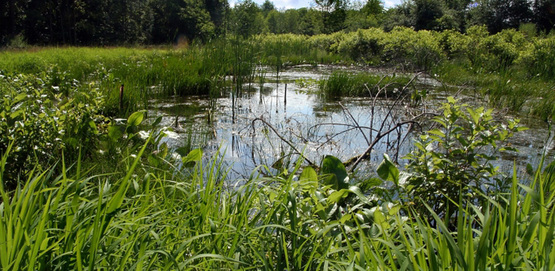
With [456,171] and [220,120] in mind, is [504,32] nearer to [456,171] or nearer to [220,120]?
[220,120]

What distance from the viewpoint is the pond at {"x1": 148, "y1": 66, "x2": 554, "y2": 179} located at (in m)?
3.43

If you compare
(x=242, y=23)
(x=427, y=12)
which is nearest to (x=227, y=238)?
(x=242, y=23)

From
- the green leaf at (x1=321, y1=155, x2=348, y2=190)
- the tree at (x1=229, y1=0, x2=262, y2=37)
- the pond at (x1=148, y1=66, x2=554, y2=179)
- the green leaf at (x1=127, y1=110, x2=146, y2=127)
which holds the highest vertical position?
the tree at (x1=229, y1=0, x2=262, y2=37)

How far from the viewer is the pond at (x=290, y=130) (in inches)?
135

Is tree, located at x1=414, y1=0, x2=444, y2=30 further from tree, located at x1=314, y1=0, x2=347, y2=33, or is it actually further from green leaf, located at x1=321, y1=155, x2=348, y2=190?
green leaf, located at x1=321, y1=155, x2=348, y2=190

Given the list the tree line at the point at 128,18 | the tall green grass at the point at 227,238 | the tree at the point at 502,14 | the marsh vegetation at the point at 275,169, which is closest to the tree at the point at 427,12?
the tree line at the point at 128,18

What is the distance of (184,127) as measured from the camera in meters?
4.37

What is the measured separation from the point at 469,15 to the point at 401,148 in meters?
28.4

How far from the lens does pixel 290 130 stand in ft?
14.0

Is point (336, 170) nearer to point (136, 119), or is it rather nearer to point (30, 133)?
point (136, 119)

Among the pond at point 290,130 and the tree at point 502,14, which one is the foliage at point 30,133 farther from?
the tree at point 502,14

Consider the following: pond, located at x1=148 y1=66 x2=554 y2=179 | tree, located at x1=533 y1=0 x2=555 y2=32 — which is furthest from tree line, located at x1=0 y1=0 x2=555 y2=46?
pond, located at x1=148 y1=66 x2=554 y2=179

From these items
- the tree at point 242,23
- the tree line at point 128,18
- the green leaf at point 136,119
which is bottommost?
the green leaf at point 136,119

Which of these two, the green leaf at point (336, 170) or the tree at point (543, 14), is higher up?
the tree at point (543, 14)
